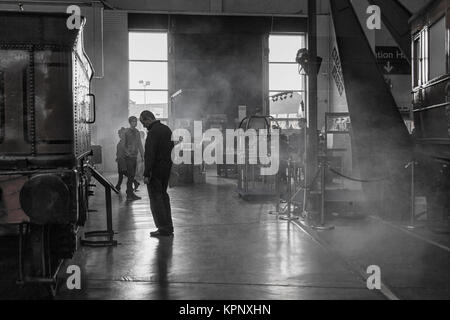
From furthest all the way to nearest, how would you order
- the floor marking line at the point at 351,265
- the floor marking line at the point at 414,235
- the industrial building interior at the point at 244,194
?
the floor marking line at the point at 414,235, the floor marking line at the point at 351,265, the industrial building interior at the point at 244,194

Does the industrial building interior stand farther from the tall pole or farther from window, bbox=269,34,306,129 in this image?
window, bbox=269,34,306,129

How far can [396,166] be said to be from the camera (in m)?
9.44

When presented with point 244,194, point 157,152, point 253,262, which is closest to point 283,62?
point 244,194

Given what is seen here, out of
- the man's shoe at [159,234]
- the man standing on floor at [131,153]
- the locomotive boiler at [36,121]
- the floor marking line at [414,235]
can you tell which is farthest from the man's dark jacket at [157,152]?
the man standing on floor at [131,153]

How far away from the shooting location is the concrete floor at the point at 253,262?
4965 millimetres

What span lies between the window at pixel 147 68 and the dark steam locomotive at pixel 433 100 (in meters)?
15.0

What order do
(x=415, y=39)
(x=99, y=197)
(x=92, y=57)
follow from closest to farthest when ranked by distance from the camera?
(x=415, y=39) < (x=99, y=197) < (x=92, y=57)

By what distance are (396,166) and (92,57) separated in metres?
16.0

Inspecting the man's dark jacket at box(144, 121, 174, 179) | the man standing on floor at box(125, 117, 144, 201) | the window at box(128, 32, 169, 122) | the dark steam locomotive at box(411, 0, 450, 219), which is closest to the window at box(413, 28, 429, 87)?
the dark steam locomotive at box(411, 0, 450, 219)

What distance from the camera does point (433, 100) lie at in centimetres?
841

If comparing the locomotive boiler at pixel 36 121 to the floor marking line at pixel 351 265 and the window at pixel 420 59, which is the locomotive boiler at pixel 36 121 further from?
the window at pixel 420 59

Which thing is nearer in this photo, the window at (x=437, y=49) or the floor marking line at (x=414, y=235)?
the floor marking line at (x=414, y=235)

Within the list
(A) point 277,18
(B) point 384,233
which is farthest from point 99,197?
(A) point 277,18
